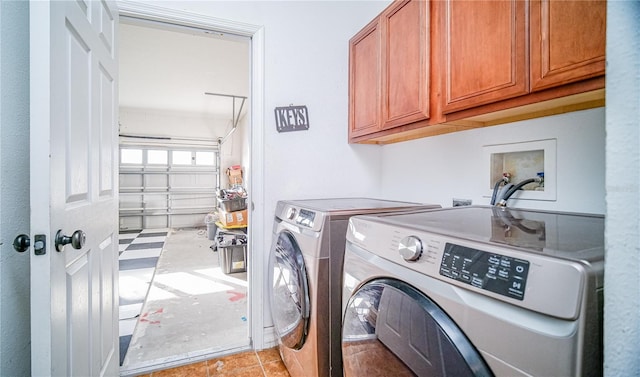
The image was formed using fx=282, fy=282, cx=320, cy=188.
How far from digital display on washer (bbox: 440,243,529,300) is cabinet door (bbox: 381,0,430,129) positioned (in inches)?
36.5

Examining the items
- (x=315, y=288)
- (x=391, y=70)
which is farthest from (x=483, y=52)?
(x=315, y=288)

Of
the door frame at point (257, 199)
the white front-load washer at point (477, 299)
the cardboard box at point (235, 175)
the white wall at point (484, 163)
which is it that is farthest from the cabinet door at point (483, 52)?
the cardboard box at point (235, 175)

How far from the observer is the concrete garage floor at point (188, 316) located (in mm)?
1787

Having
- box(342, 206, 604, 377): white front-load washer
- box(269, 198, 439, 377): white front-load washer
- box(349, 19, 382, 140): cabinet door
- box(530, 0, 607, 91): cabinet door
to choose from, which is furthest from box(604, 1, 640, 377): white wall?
box(349, 19, 382, 140): cabinet door

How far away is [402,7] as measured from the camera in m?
1.50

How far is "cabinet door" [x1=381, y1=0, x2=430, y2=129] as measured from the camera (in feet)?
4.49

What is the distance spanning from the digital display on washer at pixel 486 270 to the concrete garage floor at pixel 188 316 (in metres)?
1.69

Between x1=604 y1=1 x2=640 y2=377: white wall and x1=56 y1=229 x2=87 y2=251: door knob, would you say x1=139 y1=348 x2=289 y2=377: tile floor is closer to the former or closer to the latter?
x1=56 y1=229 x2=87 y2=251: door knob

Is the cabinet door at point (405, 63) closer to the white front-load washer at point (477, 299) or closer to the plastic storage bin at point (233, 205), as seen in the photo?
the white front-load washer at point (477, 299)

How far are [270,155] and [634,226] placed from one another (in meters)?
→ 1.75

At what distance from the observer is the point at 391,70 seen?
160cm

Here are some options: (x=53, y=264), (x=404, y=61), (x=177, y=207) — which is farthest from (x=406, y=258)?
(x=177, y=207)

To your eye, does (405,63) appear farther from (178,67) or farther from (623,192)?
(178,67)

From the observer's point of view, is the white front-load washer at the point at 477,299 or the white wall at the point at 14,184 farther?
the white wall at the point at 14,184
